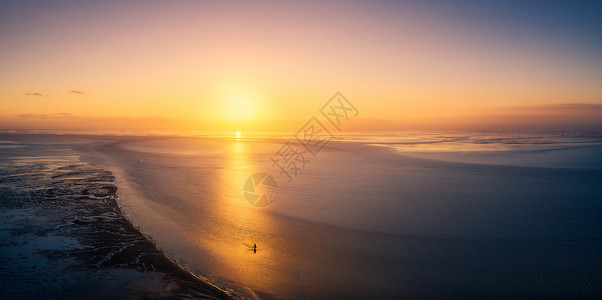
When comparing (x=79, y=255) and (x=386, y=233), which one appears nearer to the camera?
(x=79, y=255)

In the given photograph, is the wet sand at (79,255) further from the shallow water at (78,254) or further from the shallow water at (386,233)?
the shallow water at (386,233)

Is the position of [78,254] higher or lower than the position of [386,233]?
higher

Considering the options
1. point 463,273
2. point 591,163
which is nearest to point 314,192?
point 463,273

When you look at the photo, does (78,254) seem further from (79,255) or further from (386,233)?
(386,233)

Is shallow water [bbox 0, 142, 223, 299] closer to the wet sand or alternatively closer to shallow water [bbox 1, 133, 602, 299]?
the wet sand

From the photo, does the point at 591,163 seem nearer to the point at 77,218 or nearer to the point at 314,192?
the point at 314,192

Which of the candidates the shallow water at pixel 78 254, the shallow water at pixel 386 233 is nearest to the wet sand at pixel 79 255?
the shallow water at pixel 78 254

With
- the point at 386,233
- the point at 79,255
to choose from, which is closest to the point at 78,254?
the point at 79,255

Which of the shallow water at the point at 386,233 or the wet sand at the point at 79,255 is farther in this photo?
the shallow water at the point at 386,233
